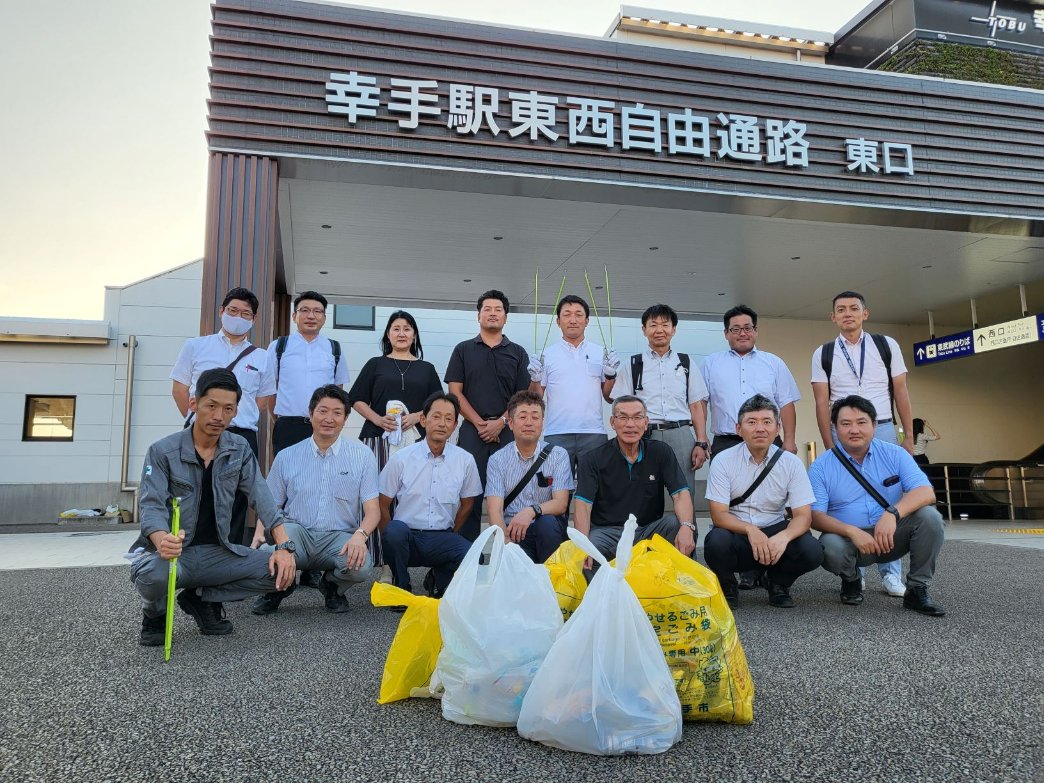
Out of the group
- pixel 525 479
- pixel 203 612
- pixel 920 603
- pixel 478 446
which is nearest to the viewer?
pixel 203 612

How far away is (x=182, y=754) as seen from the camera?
66.0 inches

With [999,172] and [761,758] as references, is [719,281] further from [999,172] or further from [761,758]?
[761,758]

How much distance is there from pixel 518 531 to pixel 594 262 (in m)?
5.65

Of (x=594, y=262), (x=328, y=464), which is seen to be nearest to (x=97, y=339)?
(x=594, y=262)

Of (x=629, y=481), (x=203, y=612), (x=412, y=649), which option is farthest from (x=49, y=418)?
(x=412, y=649)

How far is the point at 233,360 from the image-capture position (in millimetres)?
3824

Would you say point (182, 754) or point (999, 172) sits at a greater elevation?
point (999, 172)

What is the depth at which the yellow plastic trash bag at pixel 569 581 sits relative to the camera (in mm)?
2123

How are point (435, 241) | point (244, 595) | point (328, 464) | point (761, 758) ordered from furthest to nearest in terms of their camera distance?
point (435, 241)
point (328, 464)
point (244, 595)
point (761, 758)

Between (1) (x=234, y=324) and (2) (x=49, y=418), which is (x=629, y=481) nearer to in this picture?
(1) (x=234, y=324)

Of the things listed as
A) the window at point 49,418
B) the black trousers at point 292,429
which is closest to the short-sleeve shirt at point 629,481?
the black trousers at point 292,429

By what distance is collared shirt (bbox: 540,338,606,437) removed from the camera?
4078mm

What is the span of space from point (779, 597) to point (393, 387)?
2386 mm

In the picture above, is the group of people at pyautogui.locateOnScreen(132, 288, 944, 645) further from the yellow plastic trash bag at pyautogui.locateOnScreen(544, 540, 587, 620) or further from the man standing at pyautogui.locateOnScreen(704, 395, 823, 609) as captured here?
the yellow plastic trash bag at pyautogui.locateOnScreen(544, 540, 587, 620)
